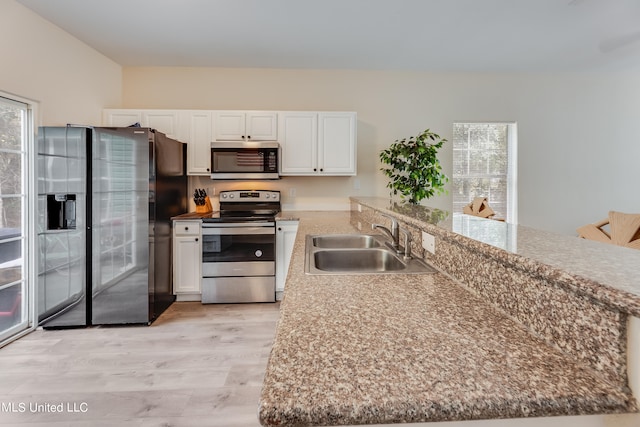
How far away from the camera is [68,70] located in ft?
9.57

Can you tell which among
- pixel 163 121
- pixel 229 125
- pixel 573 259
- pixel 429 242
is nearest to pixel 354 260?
pixel 429 242

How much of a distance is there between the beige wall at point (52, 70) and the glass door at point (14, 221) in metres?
0.15

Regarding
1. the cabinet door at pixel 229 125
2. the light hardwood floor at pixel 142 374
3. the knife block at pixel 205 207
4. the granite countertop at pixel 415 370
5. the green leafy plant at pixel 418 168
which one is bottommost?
the light hardwood floor at pixel 142 374

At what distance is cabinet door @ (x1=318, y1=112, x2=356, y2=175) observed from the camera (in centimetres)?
341

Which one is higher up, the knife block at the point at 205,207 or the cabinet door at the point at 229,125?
the cabinet door at the point at 229,125

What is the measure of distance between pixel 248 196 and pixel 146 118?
4.45 ft

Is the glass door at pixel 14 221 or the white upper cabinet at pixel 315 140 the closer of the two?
the glass door at pixel 14 221

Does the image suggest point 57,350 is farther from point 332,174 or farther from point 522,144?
point 522,144

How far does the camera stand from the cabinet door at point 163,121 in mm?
3324

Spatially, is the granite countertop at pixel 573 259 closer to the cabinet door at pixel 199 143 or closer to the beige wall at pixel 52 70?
the cabinet door at pixel 199 143

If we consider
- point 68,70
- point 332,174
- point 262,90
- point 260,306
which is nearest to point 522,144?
point 332,174

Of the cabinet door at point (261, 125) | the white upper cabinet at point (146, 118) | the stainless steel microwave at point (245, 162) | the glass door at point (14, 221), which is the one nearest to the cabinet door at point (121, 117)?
the white upper cabinet at point (146, 118)

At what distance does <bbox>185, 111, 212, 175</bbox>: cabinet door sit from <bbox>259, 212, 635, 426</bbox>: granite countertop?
9.54ft

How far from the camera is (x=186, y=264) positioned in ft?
10.3
